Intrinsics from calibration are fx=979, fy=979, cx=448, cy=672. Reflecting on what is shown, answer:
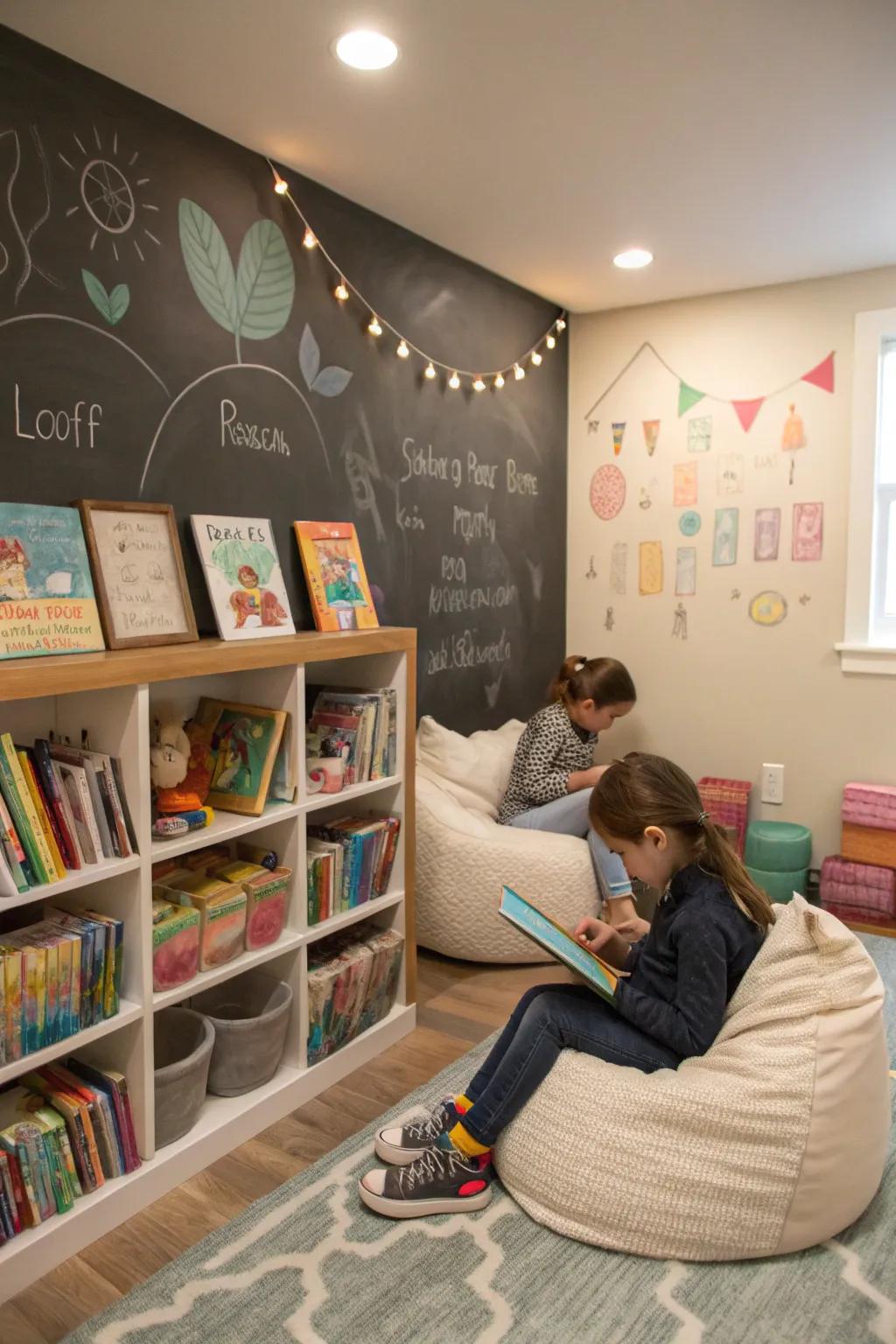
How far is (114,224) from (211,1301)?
85.4 inches

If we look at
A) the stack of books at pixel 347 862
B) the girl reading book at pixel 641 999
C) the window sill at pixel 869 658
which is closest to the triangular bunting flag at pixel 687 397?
the window sill at pixel 869 658

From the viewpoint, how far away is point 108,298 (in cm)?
220

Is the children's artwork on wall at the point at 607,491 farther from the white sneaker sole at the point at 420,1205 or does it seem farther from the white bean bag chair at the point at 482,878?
the white sneaker sole at the point at 420,1205

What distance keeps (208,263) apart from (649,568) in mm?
2247

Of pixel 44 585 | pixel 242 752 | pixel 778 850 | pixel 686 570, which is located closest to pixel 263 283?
pixel 44 585

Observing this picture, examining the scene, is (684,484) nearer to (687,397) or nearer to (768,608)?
(687,397)

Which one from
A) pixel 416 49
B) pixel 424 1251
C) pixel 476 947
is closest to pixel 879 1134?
pixel 424 1251

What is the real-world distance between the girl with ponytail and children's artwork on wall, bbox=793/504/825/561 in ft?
2.93

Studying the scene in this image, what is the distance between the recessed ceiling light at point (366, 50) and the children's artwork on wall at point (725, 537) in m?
2.26

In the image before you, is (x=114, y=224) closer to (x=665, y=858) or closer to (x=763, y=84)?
(x=763, y=84)

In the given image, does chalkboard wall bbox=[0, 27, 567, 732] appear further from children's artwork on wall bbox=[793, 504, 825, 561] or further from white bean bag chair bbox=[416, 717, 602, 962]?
children's artwork on wall bbox=[793, 504, 825, 561]

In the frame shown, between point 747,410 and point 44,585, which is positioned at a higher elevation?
point 747,410

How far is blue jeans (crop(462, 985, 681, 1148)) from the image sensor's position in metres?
1.88

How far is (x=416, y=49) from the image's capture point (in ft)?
6.66
